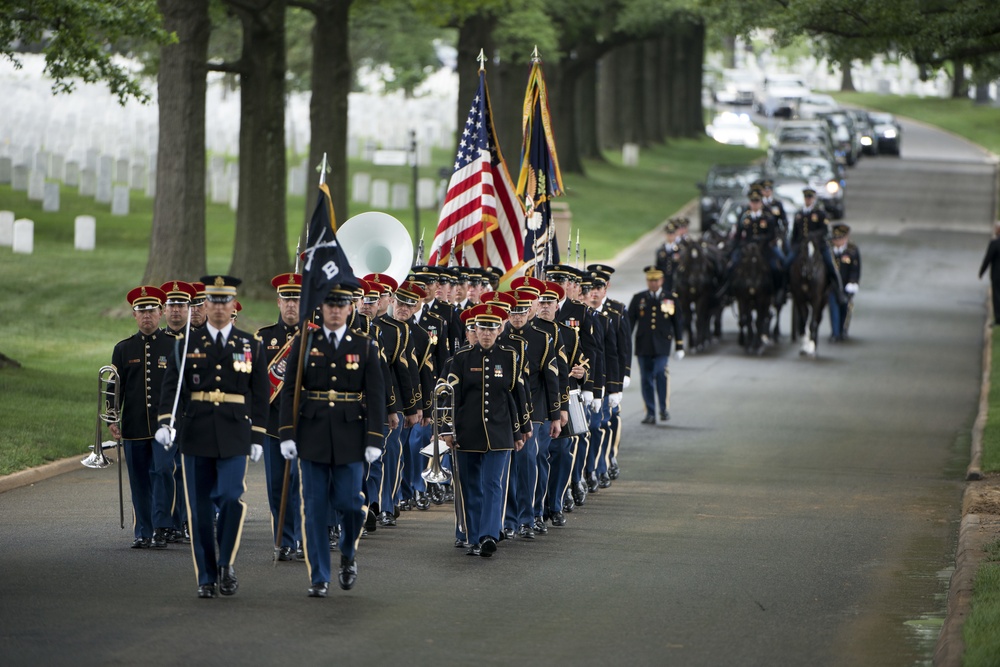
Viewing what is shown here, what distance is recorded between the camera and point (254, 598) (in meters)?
9.85

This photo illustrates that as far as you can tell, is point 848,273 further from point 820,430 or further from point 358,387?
point 358,387

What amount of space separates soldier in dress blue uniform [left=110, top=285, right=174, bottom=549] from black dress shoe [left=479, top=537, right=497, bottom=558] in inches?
87.6

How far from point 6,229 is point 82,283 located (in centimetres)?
403

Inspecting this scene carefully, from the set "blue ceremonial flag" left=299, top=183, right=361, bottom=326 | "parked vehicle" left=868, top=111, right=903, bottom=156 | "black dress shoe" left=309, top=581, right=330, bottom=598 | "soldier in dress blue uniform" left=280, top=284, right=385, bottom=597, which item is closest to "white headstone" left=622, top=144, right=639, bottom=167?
"parked vehicle" left=868, top=111, right=903, bottom=156

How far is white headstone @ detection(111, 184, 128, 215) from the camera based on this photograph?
3669cm

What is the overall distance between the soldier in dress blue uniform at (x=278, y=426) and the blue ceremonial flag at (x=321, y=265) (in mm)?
430

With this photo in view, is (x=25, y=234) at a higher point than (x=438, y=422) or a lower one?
higher

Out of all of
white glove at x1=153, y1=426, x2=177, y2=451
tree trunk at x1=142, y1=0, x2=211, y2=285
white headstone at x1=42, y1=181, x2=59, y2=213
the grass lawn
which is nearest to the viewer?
white glove at x1=153, y1=426, x2=177, y2=451

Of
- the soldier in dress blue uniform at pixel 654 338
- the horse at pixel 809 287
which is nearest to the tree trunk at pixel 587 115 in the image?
the horse at pixel 809 287

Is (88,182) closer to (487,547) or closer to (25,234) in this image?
(25,234)

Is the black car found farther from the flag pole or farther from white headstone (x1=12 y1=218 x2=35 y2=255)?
the flag pole

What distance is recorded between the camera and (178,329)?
1146cm

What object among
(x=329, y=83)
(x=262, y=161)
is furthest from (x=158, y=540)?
(x=329, y=83)

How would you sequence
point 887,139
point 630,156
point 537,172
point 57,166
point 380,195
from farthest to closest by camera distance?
point 887,139 < point 630,156 < point 380,195 < point 57,166 < point 537,172
